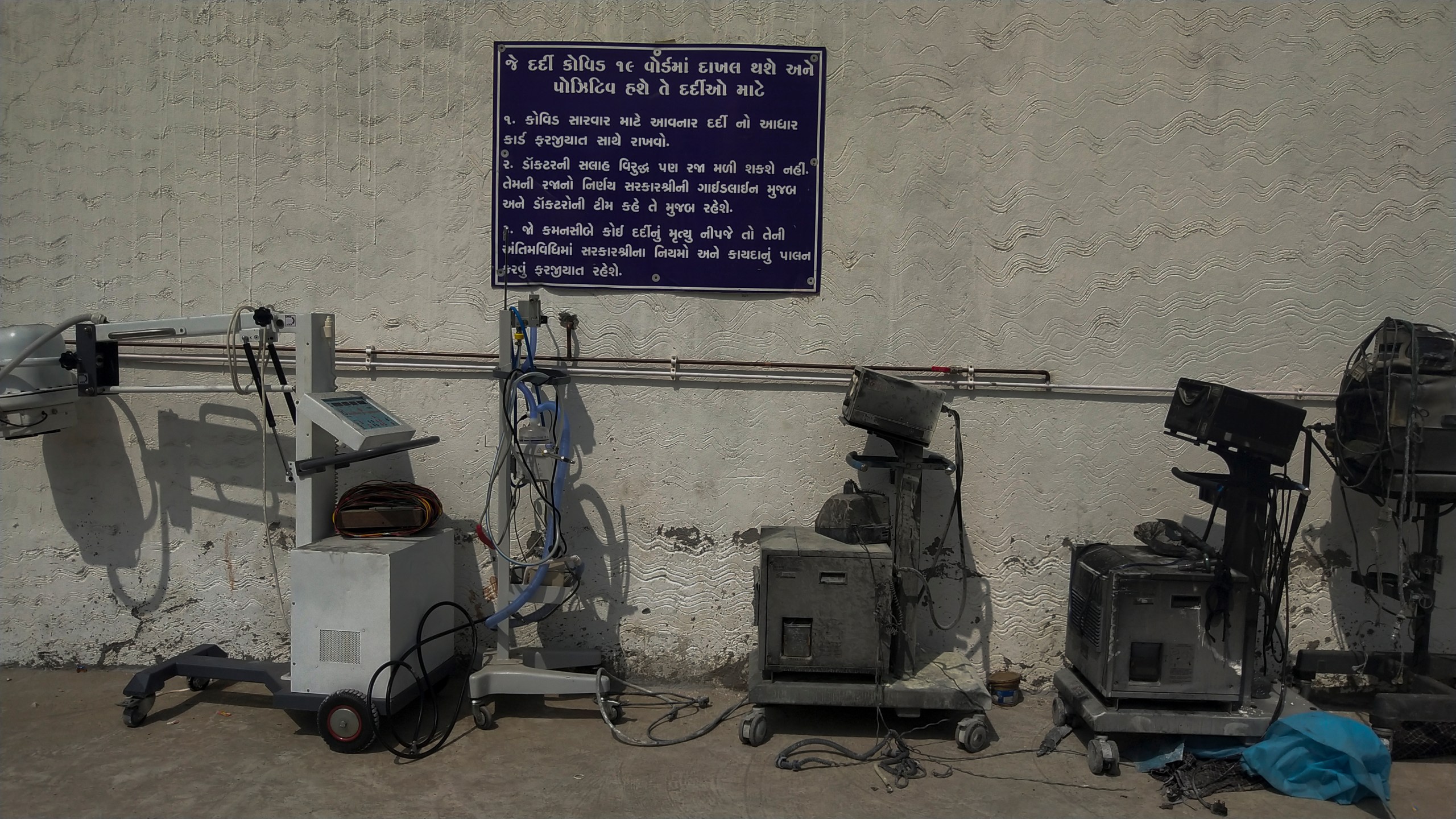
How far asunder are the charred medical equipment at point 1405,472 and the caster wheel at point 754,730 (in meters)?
2.90

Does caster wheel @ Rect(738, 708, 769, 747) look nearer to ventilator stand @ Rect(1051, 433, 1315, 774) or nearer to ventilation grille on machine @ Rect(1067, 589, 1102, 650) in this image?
ventilator stand @ Rect(1051, 433, 1315, 774)

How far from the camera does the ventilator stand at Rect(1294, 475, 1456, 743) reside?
433 centimetres

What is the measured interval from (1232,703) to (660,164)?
395cm

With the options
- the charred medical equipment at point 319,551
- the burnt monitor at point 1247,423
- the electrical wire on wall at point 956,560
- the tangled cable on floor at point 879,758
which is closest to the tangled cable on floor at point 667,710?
the tangled cable on floor at point 879,758

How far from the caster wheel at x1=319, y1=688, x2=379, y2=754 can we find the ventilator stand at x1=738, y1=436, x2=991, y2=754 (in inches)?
69.0

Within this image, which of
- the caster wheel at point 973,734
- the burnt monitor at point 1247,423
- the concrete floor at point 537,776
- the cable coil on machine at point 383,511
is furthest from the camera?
the cable coil on machine at point 383,511

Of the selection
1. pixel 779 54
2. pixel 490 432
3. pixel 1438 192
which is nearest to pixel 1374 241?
pixel 1438 192

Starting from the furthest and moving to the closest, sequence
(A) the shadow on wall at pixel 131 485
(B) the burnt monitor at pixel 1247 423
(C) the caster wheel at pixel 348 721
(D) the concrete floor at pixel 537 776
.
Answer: (A) the shadow on wall at pixel 131 485 → (C) the caster wheel at pixel 348 721 → (B) the burnt monitor at pixel 1247 423 → (D) the concrete floor at pixel 537 776

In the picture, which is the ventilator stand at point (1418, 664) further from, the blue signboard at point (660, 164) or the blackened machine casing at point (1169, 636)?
the blue signboard at point (660, 164)

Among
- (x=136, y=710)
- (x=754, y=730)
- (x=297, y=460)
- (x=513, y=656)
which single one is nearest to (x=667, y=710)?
(x=754, y=730)

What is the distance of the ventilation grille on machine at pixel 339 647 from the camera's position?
429 cm

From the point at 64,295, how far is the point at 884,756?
5161mm

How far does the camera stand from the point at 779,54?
4.95 m

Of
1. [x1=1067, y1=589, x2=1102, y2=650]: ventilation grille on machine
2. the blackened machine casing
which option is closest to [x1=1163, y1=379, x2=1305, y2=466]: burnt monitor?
the blackened machine casing
